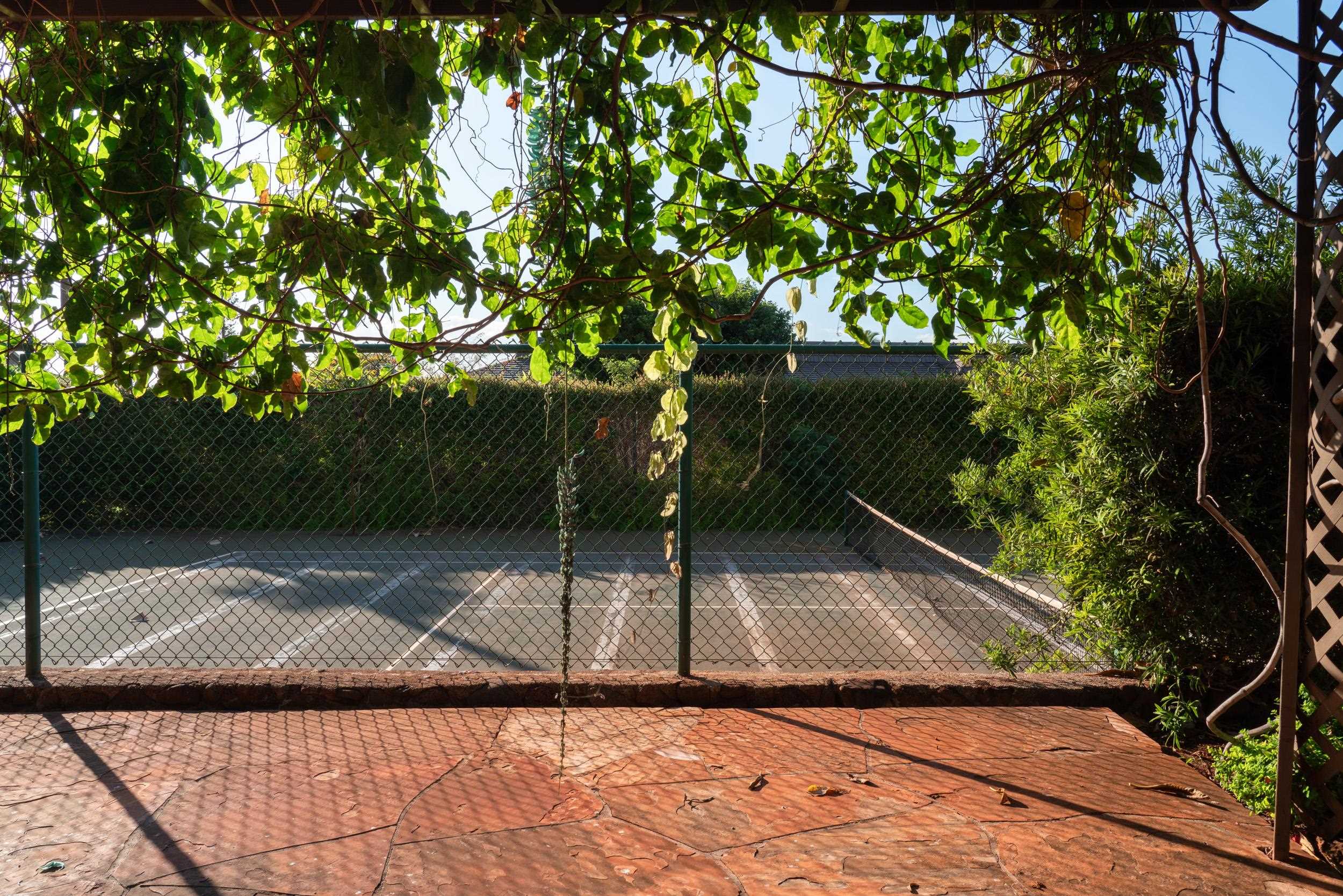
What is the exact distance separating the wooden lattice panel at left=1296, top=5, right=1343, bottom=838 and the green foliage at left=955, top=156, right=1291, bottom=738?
0.90 meters

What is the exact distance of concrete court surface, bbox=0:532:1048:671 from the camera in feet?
22.3

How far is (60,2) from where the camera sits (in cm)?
267

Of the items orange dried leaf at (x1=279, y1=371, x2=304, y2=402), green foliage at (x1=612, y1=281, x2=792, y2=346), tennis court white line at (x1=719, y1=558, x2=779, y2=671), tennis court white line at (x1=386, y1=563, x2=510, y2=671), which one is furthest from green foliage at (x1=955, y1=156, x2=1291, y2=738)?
green foliage at (x1=612, y1=281, x2=792, y2=346)

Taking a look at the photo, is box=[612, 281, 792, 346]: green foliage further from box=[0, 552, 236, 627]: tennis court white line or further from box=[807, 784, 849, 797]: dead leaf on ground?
box=[807, 784, 849, 797]: dead leaf on ground

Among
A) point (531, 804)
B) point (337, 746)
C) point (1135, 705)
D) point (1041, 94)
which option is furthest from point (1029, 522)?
point (337, 746)

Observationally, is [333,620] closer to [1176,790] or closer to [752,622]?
[752,622]

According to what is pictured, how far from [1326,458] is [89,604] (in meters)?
9.89

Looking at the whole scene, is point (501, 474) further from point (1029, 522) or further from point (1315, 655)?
point (1315, 655)

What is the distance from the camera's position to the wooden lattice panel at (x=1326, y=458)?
2.45 m

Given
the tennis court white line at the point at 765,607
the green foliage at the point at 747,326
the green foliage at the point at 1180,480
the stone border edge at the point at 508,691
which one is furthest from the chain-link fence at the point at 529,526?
the green foliage at the point at 747,326

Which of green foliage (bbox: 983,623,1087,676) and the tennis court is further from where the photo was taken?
the tennis court

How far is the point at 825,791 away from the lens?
3.15m

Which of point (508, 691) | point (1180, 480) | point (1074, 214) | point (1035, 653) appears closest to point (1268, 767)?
point (1180, 480)

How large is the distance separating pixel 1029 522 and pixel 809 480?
373 cm
